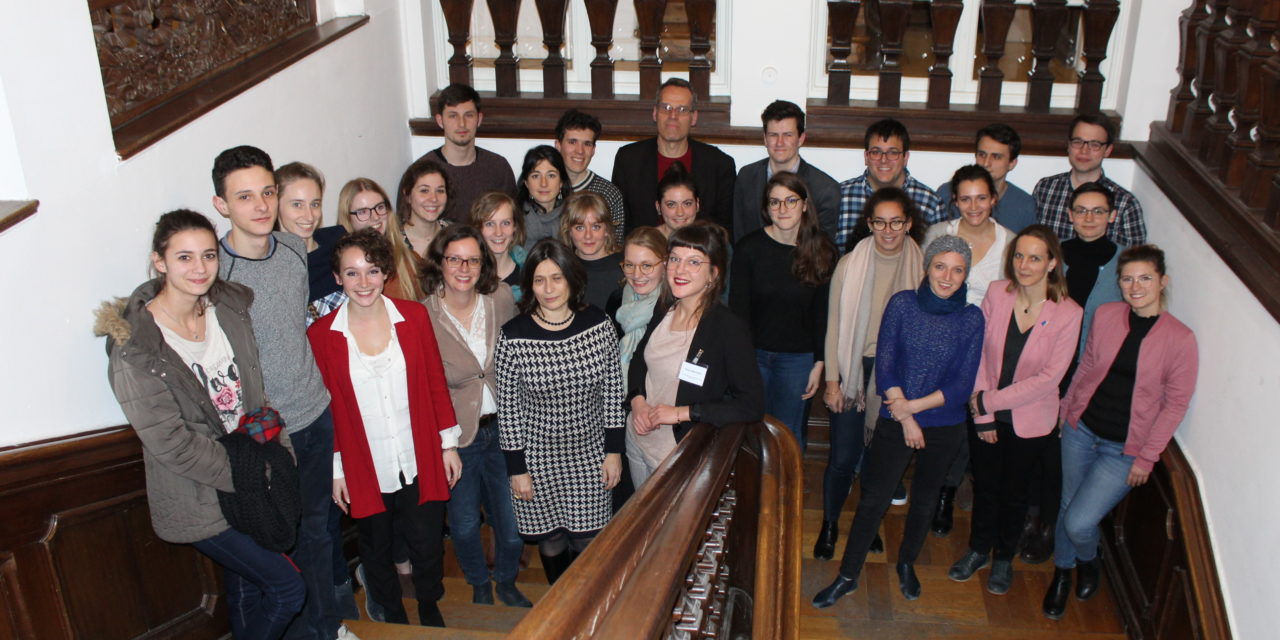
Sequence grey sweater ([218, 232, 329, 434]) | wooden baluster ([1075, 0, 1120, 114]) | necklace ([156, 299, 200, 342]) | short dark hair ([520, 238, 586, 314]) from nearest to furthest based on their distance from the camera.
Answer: necklace ([156, 299, 200, 342])
grey sweater ([218, 232, 329, 434])
short dark hair ([520, 238, 586, 314])
wooden baluster ([1075, 0, 1120, 114])

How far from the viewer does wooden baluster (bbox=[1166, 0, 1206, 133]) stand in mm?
4086

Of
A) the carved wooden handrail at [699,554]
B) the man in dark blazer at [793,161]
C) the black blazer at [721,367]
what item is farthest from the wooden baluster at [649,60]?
the carved wooden handrail at [699,554]

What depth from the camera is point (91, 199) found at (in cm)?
243

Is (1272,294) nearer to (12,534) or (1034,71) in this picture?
(1034,71)

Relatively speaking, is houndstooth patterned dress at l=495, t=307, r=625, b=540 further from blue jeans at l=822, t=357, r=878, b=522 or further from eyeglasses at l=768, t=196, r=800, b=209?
blue jeans at l=822, t=357, r=878, b=522

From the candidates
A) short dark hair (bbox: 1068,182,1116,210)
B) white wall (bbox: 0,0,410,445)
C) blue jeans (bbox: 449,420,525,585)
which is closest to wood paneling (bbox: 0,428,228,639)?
white wall (bbox: 0,0,410,445)

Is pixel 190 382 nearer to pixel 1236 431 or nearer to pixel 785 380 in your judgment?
pixel 785 380

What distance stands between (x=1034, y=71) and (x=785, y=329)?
7.03 ft

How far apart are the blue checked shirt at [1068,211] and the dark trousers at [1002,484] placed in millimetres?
869

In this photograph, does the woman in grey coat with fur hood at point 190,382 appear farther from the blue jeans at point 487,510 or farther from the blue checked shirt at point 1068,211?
the blue checked shirt at point 1068,211

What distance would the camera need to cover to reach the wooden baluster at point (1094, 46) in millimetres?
4520

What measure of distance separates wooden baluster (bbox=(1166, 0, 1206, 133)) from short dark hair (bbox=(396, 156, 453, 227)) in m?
3.05

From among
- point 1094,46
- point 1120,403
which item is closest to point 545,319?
point 1120,403

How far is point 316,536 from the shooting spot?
3076 mm
